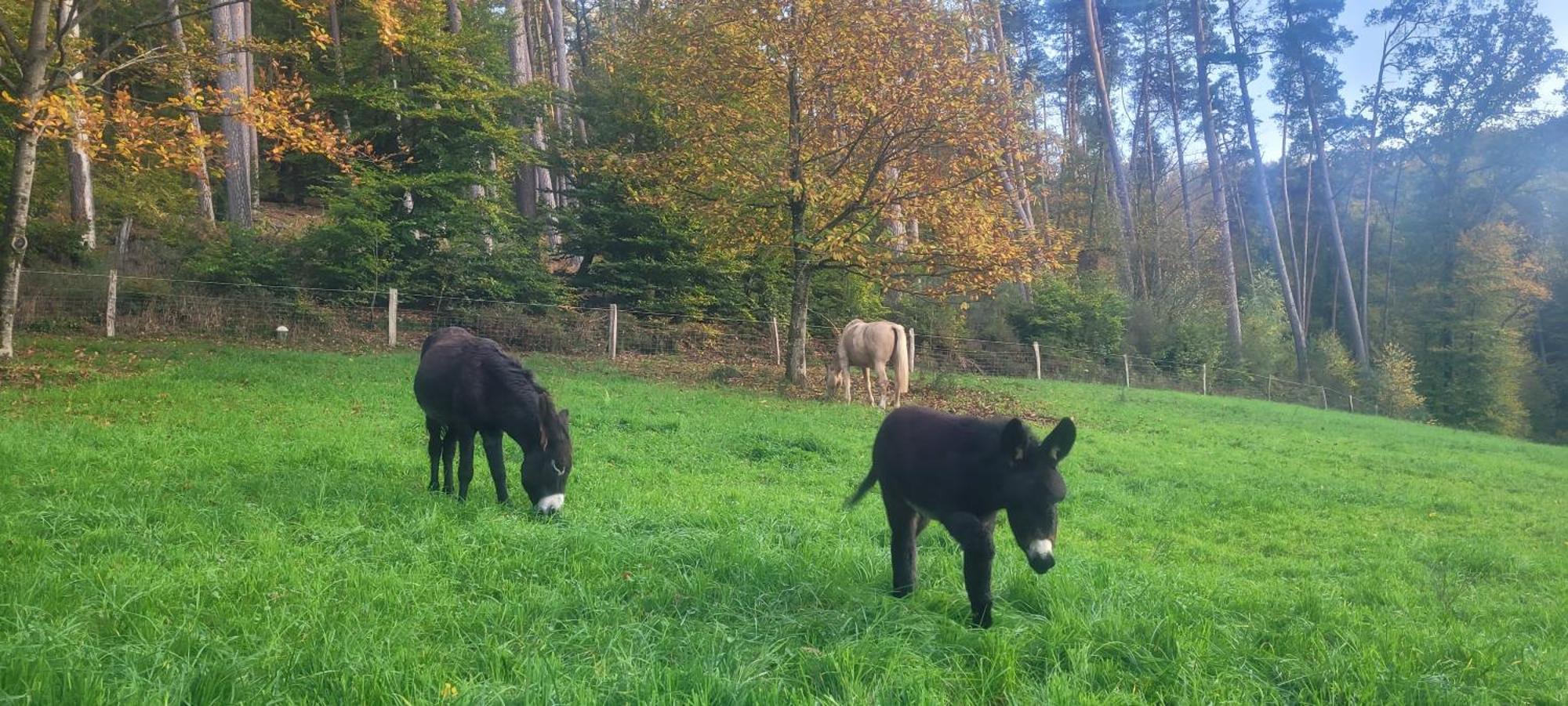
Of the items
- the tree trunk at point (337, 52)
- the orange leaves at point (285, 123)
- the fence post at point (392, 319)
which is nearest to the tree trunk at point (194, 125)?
the orange leaves at point (285, 123)

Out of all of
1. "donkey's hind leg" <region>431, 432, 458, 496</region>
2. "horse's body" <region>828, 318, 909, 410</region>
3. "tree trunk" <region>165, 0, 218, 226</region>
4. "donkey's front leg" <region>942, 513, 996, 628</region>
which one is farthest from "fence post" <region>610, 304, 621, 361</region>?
"donkey's front leg" <region>942, 513, 996, 628</region>

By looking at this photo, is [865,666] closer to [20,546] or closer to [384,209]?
[20,546]

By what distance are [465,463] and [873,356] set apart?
11.2 meters

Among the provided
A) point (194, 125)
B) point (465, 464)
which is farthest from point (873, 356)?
point (194, 125)

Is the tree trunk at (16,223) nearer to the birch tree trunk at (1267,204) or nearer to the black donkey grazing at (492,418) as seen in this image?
the black donkey grazing at (492,418)

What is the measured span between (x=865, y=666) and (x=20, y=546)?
4.45 metres

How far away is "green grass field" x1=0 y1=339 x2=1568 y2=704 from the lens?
2.89 metres

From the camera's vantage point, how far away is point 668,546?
15.8ft

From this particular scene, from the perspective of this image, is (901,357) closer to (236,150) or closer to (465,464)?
(465,464)

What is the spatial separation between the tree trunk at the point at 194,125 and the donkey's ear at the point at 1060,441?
12555 mm

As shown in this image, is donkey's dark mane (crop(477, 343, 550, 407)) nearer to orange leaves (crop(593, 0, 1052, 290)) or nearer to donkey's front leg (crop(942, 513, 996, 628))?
donkey's front leg (crop(942, 513, 996, 628))

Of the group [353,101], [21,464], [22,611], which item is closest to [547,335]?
[353,101]

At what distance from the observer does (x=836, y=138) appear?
646 inches

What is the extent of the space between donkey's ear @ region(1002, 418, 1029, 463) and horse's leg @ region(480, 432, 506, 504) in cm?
412
